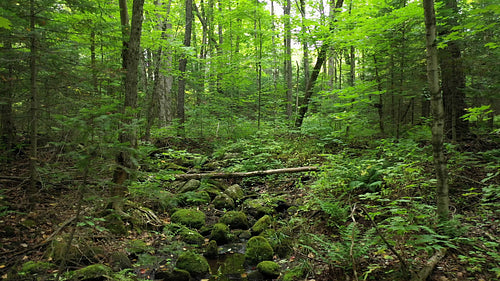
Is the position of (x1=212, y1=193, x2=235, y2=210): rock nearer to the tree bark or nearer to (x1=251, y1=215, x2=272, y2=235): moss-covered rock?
(x1=251, y1=215, x2=272, y2=235): moss-covered rock

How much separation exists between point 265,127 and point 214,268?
28.4 feet

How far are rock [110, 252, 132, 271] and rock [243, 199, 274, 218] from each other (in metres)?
3.63

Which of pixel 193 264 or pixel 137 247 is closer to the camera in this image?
pixel 193 264

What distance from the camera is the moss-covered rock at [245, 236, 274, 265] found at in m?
5.39

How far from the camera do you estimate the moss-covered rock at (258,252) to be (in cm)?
539

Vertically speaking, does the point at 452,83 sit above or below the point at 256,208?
above

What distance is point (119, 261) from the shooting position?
4.74m

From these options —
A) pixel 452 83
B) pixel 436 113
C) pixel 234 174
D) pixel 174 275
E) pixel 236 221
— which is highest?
pixel 452 83

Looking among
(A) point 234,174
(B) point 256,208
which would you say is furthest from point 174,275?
(A) point 234,174

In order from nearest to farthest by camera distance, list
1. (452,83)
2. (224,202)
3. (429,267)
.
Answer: (429,267), (452,83), (224,202)

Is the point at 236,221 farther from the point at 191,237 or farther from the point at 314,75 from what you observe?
the point at 314,75

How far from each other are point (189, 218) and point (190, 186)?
1.82 metres

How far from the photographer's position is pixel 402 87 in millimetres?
7434

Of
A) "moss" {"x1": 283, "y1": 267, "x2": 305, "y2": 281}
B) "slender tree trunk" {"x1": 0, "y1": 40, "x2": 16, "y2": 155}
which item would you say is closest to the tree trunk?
"moss" {"x1": 283, "y1": 267, "x2": 305, "y2": 281}
